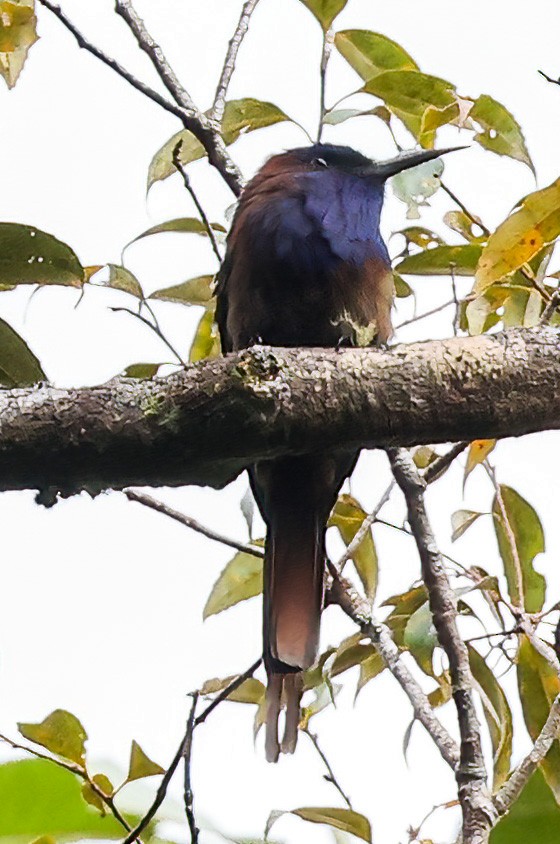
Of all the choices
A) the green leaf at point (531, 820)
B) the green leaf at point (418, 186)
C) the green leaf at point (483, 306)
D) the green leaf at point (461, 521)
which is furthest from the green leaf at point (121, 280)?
the green leaf at point (531, 820)

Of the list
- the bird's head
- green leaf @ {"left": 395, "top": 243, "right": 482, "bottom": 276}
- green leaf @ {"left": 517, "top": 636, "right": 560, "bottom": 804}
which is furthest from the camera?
the bird's head

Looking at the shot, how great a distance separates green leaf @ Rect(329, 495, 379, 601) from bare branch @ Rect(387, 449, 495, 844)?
10.1 inches

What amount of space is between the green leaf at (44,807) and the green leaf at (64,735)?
0.05 meters

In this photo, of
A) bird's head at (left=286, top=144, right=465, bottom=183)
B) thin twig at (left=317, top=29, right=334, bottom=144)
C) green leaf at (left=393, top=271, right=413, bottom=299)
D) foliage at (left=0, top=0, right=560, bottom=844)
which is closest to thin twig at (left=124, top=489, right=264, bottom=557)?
foliage at (left=0, top=0, right=560, bottom=844)

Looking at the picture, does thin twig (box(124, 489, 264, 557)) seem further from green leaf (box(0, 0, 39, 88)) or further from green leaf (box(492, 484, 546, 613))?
green leaf (box(0, 0, 39, 88))

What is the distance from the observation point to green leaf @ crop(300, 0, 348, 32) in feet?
7.11

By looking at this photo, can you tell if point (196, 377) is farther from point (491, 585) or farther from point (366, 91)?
point (366, 91)

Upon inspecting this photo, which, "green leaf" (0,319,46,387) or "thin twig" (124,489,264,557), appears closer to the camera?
"green leaf" (0,319,46,387)

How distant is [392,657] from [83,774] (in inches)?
20.7

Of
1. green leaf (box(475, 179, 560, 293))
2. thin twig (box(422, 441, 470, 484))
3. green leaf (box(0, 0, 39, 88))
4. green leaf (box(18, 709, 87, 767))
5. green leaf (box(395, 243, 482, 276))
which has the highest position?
green leaf (box(0, 0, 39, 88))

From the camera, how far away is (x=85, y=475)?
56.0 inches

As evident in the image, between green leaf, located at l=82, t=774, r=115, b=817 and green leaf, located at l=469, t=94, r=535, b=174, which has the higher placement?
green leaf, located at l=469, t=94, r=535, b=174

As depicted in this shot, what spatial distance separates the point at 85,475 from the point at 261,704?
87 cm

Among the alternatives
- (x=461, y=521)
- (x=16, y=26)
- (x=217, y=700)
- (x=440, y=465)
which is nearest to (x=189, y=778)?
(x=217, y=700)
